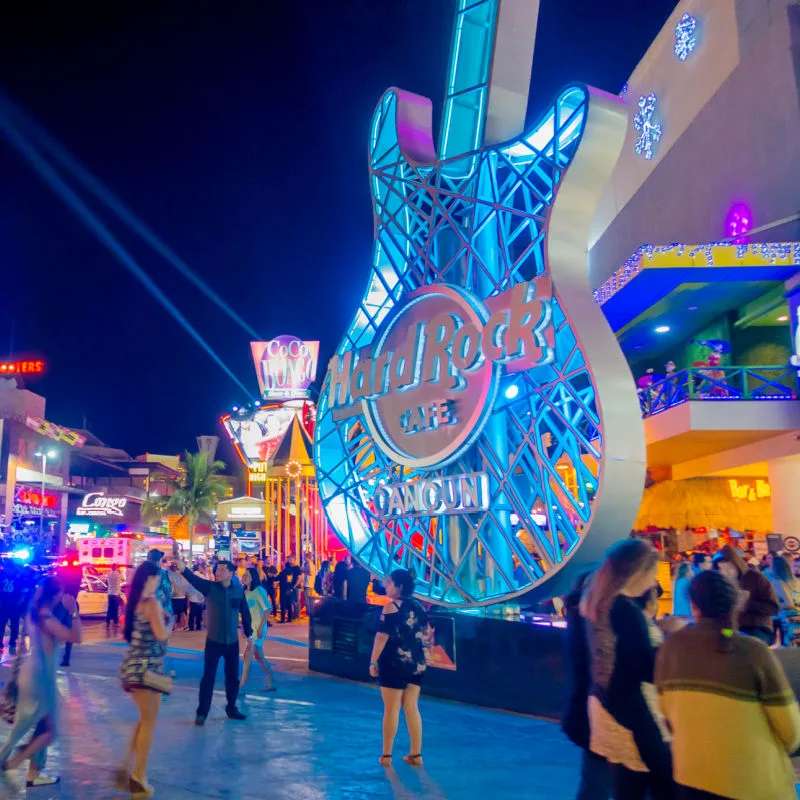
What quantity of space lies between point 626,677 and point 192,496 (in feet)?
186

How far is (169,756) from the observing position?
740 centimetres

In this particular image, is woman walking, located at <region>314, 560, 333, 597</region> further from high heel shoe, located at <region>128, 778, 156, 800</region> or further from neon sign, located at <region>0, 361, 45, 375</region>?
neon sign, located at <region>0, 361, 45, 375</region>

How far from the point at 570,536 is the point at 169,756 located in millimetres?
5094

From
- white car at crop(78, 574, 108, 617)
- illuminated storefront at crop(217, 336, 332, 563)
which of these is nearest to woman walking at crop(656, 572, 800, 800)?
white car at crop(78, 574, 108, 617)

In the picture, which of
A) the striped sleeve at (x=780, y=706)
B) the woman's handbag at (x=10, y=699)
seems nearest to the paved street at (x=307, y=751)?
the woman's handbag at (x=10, y=699)

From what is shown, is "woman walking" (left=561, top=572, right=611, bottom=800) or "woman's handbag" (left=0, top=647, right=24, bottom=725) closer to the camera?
"woman walking" (left=561, top=572, right=611, bottom=800)

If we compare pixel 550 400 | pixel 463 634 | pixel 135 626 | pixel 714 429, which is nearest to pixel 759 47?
pixel 714 429

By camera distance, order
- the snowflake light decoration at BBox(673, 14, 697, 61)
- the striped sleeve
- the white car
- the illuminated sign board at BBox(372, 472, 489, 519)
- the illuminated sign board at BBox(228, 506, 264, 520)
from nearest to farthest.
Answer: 1. the striped sleeve
2. the illuminated sign board at BBox(372, 472, 489, 519)
3. the white car
4. the snowflake light decoration at BBox(673, 14, 697, 61)
5. the illuminated sign board at BBox(228, 506, 264, 520)

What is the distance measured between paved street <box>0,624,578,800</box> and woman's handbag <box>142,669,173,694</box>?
2.47ft

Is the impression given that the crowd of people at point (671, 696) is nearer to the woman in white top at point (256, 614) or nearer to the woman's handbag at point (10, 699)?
the woman's handbag at point (10, 699)

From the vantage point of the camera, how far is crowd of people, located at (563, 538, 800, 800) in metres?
3.11

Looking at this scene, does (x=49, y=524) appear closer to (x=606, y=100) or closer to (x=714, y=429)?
(x=714, y=429)

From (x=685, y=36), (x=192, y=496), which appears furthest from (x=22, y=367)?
(x=685, y=36)

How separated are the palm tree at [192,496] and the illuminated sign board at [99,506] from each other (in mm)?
10777
